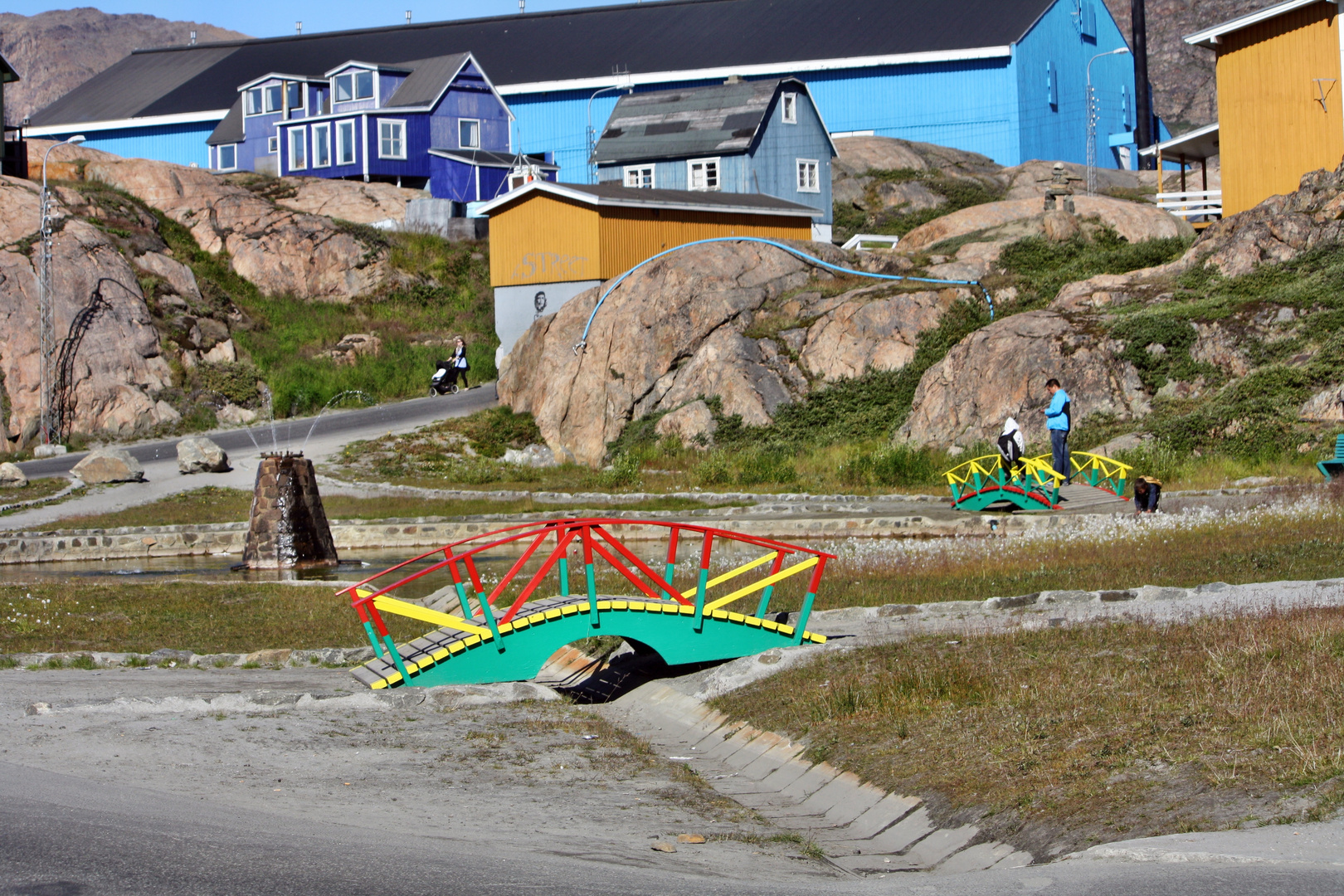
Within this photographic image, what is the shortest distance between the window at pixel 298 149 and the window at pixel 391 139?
4.48m

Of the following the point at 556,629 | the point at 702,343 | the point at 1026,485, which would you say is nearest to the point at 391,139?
the point at 702,343

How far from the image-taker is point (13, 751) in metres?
9.27

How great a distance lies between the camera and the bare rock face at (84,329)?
42500mm

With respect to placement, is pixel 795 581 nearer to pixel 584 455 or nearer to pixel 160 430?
pixel 584 455

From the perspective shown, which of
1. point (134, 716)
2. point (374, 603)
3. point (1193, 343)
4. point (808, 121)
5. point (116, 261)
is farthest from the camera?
point (808, 121)

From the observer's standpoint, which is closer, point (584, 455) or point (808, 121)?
point (584, 455)

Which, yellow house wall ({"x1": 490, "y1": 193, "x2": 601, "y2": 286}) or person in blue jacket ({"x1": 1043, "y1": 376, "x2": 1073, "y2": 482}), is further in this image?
yellow house wall ({"x1": 490, "y1": 193, "x2": 601, "y2": 286})

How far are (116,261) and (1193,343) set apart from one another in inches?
1360

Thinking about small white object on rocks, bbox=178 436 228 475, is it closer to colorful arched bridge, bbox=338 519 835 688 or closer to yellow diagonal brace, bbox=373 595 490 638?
colorful arched bridge, bbox=338 519 835 688

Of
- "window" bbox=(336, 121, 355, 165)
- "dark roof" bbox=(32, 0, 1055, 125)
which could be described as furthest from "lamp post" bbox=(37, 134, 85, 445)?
"dark roof" bbox=(32, 0, 1055, 125)

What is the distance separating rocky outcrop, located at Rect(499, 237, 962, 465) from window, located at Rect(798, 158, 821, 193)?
1277cm

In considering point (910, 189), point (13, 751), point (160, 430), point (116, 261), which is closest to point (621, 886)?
point (13, 751)

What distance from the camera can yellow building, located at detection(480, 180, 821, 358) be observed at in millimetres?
43188

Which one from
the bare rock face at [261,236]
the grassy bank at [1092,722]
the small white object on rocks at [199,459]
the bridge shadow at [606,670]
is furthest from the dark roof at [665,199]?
the grassy bank at [1092,722]
